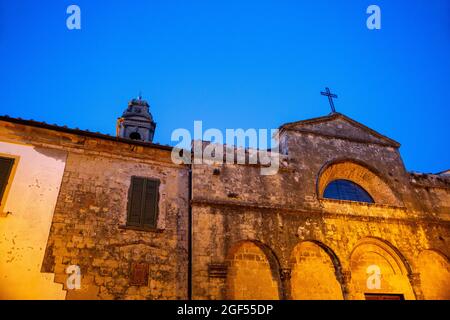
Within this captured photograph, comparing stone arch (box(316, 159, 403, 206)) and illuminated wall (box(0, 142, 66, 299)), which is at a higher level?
stone arch (box(316, 159, 403, 206))

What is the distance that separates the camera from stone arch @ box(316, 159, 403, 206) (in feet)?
41.3

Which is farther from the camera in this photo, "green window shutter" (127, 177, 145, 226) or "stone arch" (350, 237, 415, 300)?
"stone arch" (350, 237, 415, 300)

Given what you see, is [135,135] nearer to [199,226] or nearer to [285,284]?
[199,226]

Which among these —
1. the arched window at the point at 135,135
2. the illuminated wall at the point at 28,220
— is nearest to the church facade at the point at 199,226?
the illuminated wall at the point at 28,220

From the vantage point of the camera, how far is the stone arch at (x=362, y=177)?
1258 centimetres

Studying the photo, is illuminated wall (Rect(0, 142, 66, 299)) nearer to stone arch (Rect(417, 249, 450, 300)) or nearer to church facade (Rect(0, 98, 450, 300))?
church facade (Rect(0, 98, 450, 300))

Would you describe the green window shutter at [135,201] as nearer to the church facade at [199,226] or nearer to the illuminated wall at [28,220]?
the church facade at [199,226]

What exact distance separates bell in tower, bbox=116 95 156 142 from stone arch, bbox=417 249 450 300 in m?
13.9

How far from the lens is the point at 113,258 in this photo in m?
8.74

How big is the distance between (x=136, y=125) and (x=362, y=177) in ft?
39.5

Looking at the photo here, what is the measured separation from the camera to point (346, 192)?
504 inches

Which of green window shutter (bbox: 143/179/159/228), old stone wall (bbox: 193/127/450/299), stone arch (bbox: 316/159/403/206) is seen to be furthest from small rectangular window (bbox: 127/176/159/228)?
stone arch (bbox: 316/159/403/206)

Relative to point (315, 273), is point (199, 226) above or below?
above

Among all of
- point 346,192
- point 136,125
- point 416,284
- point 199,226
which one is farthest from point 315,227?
point 136,125
